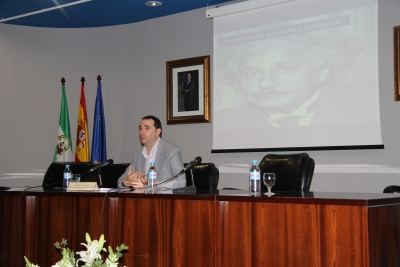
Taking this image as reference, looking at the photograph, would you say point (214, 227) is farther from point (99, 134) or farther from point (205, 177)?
point (99, 134)

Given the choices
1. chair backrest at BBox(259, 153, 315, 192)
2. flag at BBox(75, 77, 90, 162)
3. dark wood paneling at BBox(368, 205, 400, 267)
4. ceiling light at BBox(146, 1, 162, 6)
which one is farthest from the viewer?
flag at BBox(75, 77, 90, 162)

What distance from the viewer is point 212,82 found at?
5.32m

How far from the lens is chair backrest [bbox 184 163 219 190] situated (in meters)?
3.60

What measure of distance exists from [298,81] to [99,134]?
2.37 meters

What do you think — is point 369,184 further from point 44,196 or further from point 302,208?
point 44,196

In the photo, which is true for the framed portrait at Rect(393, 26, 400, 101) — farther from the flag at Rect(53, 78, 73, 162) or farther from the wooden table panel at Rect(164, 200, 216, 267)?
the flag at Rect(53, 78, 73, 162)

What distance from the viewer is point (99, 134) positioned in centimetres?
580

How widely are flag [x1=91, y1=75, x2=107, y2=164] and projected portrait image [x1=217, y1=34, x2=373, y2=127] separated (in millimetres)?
1448

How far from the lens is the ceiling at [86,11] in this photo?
5207 millimetres

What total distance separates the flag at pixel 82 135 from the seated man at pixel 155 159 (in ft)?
5.91

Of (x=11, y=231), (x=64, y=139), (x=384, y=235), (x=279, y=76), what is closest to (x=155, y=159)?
(x=11, y=231)

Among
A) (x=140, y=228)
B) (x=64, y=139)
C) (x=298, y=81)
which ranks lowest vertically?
(x=140, y=228)

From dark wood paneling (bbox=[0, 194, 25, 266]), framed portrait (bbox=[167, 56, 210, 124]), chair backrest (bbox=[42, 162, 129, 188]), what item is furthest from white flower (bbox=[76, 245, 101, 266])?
framed portrait (bbox=[167, 56, 210, 124])

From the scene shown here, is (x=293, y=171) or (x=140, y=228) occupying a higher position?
(x=293, y=171)
